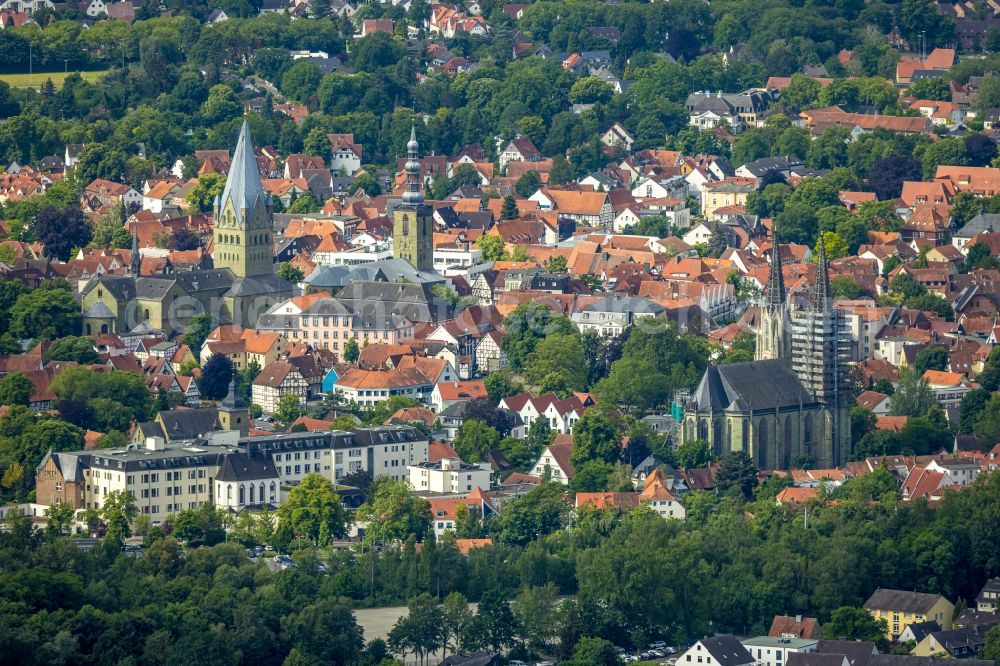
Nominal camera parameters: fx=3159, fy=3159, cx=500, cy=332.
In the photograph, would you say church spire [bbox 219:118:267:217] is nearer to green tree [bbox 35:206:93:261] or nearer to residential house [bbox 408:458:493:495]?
green tree [bbox 35:206:93:261]

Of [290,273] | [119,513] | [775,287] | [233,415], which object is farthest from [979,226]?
[119,513]

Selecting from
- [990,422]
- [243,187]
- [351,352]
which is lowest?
[990,422]

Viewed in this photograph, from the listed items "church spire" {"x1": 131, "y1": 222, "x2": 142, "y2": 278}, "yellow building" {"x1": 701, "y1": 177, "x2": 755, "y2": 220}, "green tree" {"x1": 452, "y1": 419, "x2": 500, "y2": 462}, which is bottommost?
"green tree" {"x1": 452, "y1": 419, "x2": 500, "y2": 462}

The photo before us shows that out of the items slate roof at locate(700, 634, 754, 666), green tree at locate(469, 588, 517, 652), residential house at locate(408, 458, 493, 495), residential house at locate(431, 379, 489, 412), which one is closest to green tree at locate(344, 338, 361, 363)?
residential house at locate(431, 379, 489, 412)

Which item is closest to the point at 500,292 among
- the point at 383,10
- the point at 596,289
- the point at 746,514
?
the point at 596,289

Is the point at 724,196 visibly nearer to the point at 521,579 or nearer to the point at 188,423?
the point at 188,423

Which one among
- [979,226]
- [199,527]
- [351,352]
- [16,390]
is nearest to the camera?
[199,527]

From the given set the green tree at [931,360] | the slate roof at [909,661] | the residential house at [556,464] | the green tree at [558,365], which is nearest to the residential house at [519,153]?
the green tree at [558,365]
